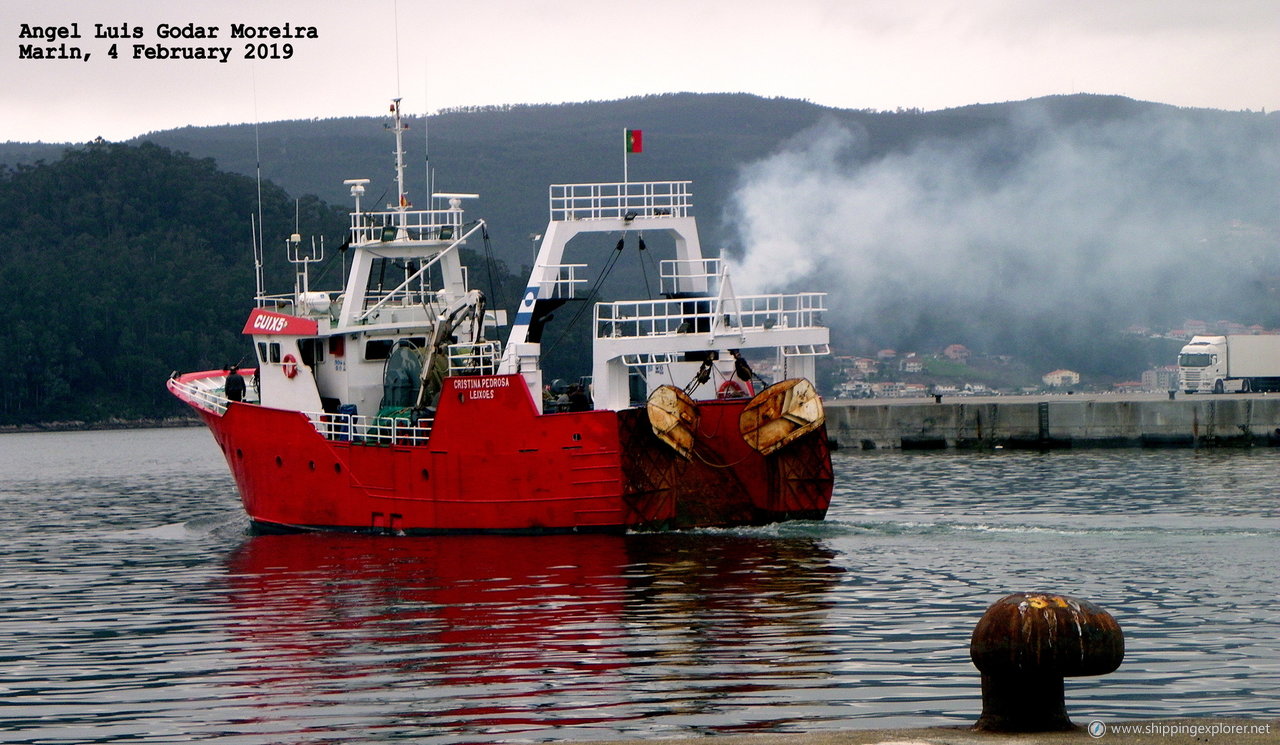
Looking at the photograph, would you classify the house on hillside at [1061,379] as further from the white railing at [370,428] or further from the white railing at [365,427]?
the white railing at [370,428]

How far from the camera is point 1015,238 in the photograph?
129 metres

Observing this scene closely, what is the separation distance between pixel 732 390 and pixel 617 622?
1047cm

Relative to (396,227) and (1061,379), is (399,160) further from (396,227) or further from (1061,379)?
(1061,379)

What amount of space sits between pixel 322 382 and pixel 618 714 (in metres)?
20.2

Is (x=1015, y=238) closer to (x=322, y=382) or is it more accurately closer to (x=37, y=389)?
(x=37, y=389)

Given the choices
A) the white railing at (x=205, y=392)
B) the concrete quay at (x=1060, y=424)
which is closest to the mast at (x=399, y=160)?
the white railing at (x=205, y=392)

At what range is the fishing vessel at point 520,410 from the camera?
2741cm

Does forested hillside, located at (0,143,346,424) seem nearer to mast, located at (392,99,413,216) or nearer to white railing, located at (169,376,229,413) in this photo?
white railing, located at (169,376,229,413)

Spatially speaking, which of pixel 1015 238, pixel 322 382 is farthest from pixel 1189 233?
pixel 322 382

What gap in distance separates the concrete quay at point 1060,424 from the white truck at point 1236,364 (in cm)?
1105

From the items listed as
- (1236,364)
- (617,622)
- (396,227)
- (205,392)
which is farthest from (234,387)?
(1236,364)

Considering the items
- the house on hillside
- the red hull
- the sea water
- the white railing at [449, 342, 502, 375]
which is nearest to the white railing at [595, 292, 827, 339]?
the red hull

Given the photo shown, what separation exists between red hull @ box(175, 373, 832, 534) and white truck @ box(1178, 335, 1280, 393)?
43.9 metres

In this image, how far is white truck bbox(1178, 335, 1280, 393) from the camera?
6719cm
